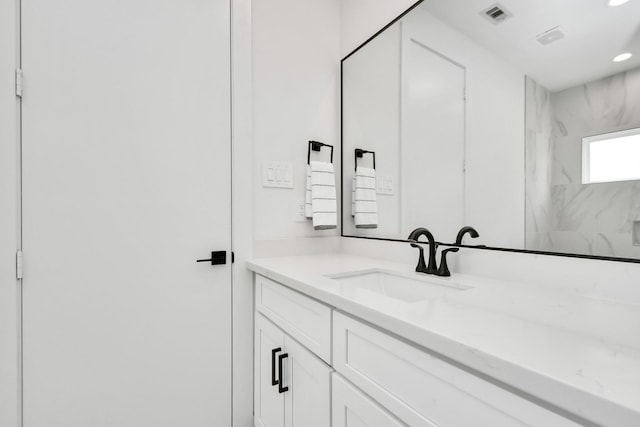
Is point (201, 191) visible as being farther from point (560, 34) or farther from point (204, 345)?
point (560, 34)

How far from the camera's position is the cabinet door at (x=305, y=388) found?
2.73 ft

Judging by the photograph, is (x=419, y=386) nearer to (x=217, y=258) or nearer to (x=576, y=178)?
(x=576, y=178)

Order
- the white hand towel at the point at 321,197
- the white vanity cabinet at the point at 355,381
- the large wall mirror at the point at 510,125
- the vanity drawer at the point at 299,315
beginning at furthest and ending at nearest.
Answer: the white hand towel at the point at 321,197, the vanity drawer at the point at 299,315, the large wall mirror at the point at 510,125, the white vanity cabinet at the point at 355,381

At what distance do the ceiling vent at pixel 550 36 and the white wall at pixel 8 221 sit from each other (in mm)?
1686

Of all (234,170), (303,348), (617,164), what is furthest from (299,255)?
(617,164)

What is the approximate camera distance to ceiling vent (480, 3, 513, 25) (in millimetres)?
974

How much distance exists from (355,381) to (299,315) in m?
0.31

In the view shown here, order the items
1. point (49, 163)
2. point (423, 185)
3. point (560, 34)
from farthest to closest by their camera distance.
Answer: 1. point (423, 185)
2. point (49, 163)
3. point (560, 34)

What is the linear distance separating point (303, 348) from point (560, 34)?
120 cm

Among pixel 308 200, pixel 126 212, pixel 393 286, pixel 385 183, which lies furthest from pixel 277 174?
pixel 393 286

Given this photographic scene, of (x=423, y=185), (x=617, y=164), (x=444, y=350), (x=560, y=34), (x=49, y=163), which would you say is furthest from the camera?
(x=423, y=185)

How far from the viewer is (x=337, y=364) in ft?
2.59

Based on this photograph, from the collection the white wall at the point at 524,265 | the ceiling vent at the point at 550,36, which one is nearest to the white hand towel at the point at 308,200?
the white wall at the point at 524,265

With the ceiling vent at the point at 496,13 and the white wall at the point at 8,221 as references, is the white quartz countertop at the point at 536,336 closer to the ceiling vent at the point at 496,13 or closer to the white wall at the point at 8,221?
the ceiling vent at the point at 496,13
